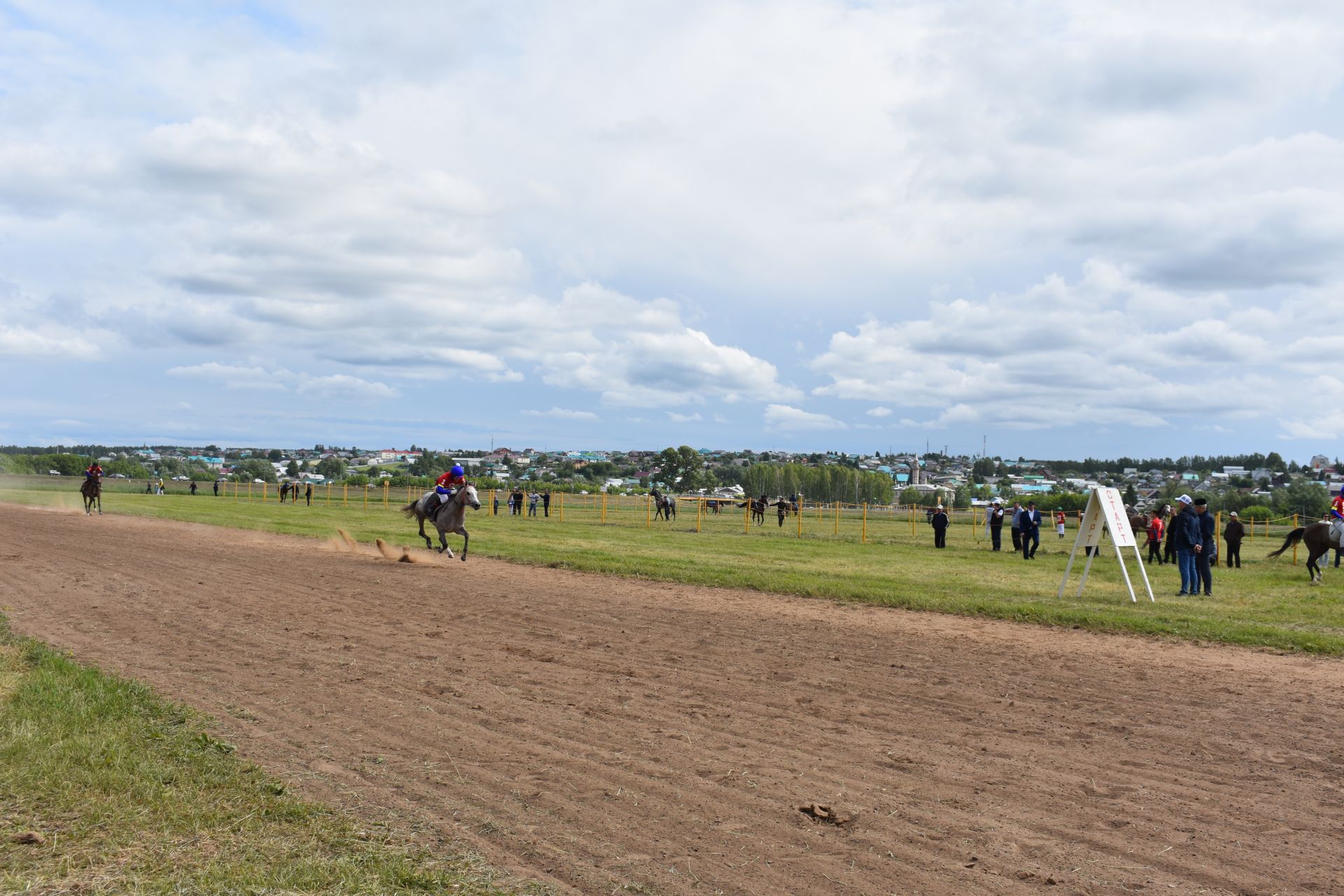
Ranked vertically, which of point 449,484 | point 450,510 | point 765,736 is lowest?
point 765,736

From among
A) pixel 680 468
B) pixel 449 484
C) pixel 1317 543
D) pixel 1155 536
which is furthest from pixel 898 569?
pixel 680 468

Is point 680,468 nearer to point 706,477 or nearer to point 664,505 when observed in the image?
point 706,477

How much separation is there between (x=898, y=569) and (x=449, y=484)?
36.7 ft

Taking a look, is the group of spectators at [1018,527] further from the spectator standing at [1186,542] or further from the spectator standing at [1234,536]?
the spectator standing at [1186,542]

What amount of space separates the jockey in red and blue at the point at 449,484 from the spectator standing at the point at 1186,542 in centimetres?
1533

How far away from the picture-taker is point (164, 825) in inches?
215

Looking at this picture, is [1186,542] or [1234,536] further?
[1234,536]

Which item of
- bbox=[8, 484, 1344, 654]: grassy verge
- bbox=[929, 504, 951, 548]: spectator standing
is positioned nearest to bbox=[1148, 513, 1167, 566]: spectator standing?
bbox=[8, 484, 1344, 654]: grassy verge

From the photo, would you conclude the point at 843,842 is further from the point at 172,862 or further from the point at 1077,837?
the point at 172,862

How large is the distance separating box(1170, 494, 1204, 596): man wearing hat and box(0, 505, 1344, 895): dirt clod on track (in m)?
6.28

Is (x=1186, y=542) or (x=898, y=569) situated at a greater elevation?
(x=1186, y=542)

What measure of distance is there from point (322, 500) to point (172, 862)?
204 feet

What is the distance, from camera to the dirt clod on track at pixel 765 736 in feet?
17.9

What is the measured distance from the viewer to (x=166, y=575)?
1733 centimetres
